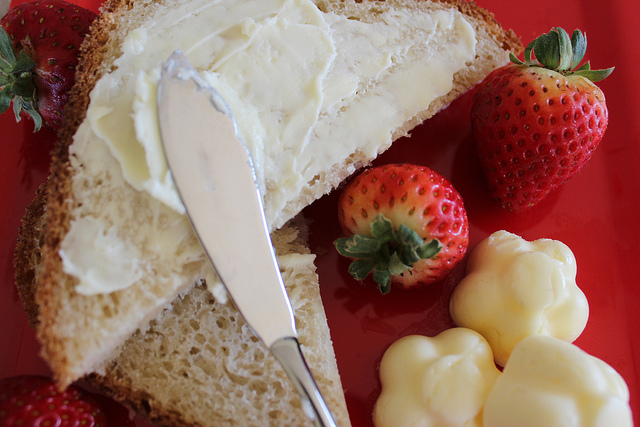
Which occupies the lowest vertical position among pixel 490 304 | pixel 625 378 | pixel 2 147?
pixel 625 378

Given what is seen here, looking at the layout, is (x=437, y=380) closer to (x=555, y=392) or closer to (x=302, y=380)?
(x=555, y=392)

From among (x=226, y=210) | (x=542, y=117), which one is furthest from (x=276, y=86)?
(x=542, y=117)

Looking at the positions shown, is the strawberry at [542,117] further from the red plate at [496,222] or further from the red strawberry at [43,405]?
the red strawberry at [43,405]

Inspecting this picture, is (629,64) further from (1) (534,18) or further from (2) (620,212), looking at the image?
(2) (620,212)

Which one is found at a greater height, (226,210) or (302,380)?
(226,210)

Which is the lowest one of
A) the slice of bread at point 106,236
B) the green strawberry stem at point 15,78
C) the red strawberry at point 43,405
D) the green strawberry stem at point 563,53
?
the red strawberry at point 43,405

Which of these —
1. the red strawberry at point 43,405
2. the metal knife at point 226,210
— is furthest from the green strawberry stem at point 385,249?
the red strawberry at point 43,405

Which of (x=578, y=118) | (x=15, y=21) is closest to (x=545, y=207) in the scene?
(x=578, y=118)
